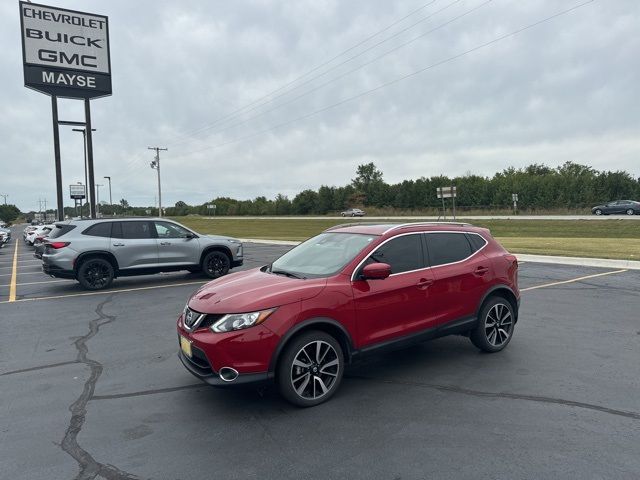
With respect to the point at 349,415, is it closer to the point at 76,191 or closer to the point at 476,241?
the point at 476,241

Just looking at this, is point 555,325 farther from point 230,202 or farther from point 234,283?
point 230,202

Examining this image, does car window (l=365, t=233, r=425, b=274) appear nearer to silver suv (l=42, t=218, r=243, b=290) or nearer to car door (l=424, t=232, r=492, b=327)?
car door (l=424, t=232, r=492, b=327)

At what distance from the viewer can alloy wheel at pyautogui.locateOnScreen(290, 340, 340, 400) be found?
416 centimetres

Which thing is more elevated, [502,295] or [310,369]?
[502,295]

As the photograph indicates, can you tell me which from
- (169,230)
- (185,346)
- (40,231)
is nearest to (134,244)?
(169,230)

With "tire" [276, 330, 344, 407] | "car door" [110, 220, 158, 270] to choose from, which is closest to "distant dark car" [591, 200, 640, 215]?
"car door" [110, 220, 158, 270]

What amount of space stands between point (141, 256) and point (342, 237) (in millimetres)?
7662

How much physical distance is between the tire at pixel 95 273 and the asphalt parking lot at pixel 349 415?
4063 millimetres

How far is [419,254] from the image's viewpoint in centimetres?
520

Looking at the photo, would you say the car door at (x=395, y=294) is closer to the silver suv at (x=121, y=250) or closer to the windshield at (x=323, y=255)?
the windshield at (x=323, y=255)

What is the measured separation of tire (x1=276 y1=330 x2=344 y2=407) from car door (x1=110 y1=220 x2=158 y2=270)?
8456 mm

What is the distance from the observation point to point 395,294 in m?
4.75

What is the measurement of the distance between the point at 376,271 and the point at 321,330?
2.47 feet

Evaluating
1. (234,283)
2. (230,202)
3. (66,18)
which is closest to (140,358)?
(234,283)
